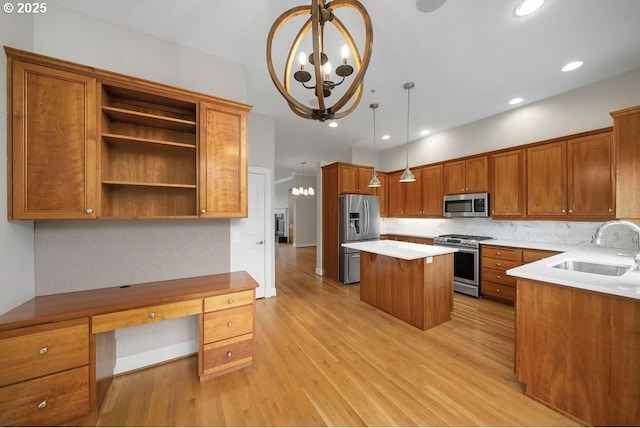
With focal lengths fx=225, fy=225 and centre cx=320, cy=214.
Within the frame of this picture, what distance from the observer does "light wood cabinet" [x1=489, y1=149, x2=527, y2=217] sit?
355cm

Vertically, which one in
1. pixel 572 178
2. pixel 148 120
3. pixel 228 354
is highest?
pixel 148 120

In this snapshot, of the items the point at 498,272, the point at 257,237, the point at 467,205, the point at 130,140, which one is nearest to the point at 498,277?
the point at 498,272

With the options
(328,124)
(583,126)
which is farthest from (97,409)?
(583,126)

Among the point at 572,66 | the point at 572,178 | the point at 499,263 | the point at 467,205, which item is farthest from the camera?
the point at 467,205

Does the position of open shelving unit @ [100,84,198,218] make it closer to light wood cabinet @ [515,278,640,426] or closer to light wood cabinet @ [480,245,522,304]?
light wood cabinet @ [515,278,640,426]

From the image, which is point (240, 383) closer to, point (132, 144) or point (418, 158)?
point (132, 144)

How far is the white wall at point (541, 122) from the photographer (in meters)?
2.86

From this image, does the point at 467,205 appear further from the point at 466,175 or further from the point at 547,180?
the point at 547,180

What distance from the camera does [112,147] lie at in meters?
1.99

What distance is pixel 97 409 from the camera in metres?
1.56

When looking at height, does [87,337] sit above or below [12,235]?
below

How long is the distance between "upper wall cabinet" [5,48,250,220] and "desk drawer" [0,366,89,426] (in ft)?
3.40

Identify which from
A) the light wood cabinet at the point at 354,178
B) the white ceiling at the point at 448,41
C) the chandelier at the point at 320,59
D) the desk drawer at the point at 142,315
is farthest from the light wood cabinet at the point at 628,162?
the desk drawer at the point at 142,315

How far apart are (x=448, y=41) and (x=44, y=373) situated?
411 centimetres
